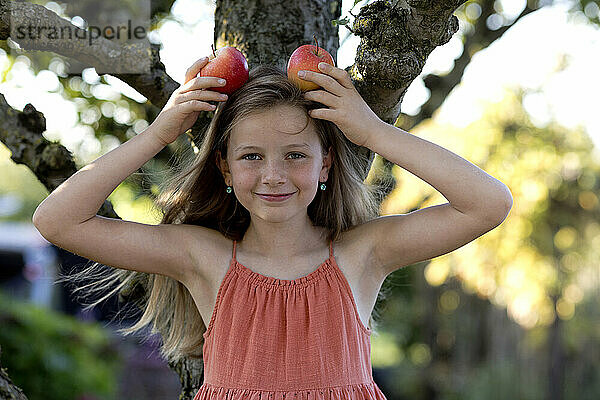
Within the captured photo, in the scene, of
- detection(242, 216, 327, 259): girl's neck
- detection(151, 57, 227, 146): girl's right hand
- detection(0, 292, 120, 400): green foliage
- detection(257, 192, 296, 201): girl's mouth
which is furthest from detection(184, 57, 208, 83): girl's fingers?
detection(0, 292, 120, 400): green foliage

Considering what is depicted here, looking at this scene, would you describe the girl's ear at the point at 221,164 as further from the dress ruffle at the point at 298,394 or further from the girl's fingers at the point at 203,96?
the dress ruffle at the point at 298,394

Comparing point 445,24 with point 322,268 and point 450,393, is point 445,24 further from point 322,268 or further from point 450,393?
point 450,393

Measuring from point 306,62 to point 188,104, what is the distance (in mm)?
354

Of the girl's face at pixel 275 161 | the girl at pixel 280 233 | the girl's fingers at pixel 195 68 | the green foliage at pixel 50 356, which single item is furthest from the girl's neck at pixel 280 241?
the green foliage at pixel 50 356

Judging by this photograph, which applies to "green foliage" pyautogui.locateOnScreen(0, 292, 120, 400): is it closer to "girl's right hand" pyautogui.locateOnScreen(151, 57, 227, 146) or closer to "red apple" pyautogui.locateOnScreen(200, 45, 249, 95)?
"girl's right hand" pyautogui.locateOnScreen(151, 57, 227, 146)

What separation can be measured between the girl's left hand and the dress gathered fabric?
0.43 m

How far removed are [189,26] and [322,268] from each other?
93.9 inches

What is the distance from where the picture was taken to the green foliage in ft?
17.9

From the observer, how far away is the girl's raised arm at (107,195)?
1.94 m

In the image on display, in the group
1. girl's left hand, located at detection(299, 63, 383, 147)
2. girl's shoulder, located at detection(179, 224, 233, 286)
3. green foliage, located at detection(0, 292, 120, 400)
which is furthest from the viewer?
green foliage, located at detection(0, 292, 120, 400)

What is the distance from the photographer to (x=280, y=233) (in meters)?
2.15

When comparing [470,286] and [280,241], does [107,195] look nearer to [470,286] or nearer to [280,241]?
[280,241]

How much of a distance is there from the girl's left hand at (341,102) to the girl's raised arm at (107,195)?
11.1 inches

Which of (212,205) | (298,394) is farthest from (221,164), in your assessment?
(298,394)
